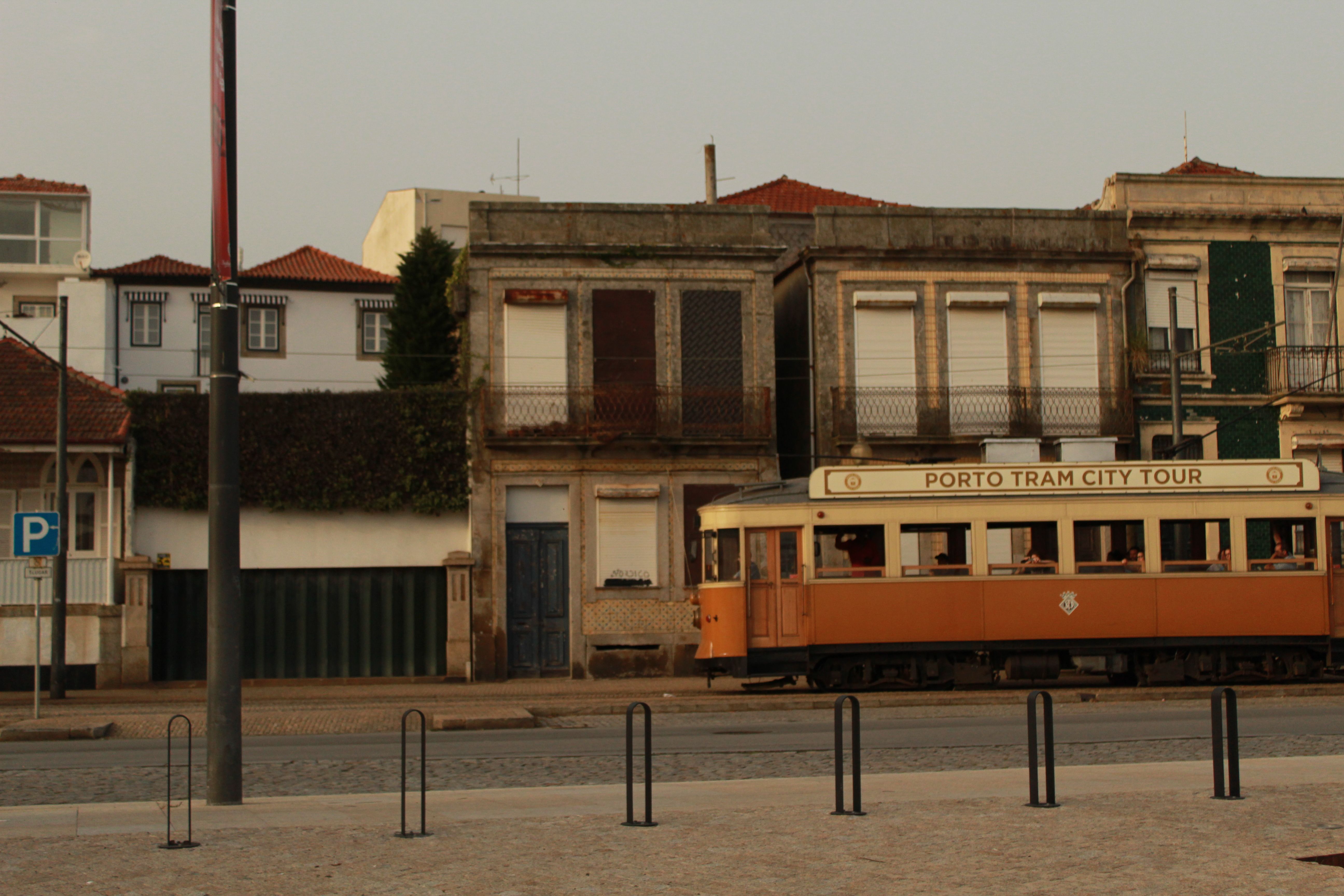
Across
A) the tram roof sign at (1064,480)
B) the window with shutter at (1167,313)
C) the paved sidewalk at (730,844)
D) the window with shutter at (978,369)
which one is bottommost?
the paved sidewalk at (730,844)

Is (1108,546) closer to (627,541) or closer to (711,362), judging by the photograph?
(711,362)

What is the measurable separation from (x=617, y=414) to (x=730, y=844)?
20.3 m

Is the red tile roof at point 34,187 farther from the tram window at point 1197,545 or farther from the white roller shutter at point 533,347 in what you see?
the tram window at point 1197,545

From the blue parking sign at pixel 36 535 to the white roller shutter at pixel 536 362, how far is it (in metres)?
10.4

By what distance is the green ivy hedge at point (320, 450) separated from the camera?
2900 cm

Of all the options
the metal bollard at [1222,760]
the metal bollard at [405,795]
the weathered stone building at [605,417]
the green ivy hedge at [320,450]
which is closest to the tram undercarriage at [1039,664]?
the weathered stone building at [605,417]

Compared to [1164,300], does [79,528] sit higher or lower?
lower

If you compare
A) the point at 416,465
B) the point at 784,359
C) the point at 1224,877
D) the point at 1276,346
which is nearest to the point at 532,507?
the point at 416,465

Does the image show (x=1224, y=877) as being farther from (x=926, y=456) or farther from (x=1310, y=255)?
(x=1310, y=255)

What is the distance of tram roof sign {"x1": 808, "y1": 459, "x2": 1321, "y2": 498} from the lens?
22.6m

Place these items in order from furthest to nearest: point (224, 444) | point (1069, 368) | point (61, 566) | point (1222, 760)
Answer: point (1069, 368), point (61, 566), point (224, 444), point (1222, 760)

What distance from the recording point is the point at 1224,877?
25.7 ft

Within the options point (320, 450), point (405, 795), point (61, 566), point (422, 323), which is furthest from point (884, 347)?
point (405, 795)

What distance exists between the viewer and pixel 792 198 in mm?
41781
